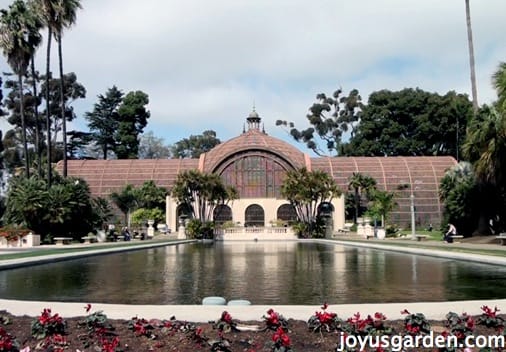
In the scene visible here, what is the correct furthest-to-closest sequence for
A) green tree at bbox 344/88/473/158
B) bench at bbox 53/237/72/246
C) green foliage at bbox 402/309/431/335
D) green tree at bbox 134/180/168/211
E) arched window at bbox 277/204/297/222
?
green tree at bbox 344/88/473/158, arched window at bbox 277/204/297/222, green tree at bbox 134/180/168/211, bench at bbox 53/237/72/246, green foliage at bbox 402/309/431/335

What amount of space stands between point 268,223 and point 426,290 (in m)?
53.1

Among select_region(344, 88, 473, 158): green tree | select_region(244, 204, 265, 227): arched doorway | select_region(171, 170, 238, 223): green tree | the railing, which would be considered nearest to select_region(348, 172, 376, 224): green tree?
select_region(244, 204, 265, 227): arched doorway

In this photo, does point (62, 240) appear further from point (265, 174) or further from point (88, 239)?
point (265, 174)

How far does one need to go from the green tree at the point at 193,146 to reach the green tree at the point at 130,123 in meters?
20.5

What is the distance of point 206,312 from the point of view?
27.9 ft

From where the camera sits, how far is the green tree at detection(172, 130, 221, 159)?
113600mm

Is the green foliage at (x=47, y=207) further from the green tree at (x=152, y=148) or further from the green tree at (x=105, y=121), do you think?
the green tree at (x=152, y=148)

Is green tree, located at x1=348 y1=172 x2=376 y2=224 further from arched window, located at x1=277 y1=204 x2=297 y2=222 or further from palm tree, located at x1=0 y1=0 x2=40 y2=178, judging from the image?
palm tree, located at x1=0 y1=0 x2=40 y2=178

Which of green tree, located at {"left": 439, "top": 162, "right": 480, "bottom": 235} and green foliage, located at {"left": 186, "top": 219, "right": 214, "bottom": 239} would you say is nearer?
green tree, located at {"left": 439, "top": 162, "right": 480, "bottom": 235}

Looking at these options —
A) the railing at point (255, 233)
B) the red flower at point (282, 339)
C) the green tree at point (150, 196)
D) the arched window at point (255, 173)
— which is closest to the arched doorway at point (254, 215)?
the arched window at point (255, 173)

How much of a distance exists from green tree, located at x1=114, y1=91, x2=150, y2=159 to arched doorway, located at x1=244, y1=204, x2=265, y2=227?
30.3 metres

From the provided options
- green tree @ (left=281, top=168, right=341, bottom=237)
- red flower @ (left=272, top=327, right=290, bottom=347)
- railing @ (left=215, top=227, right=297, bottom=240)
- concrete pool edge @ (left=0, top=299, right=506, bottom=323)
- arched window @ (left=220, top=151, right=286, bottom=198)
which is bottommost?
railing @ (left=215, top=227, right=297, bottom=240)

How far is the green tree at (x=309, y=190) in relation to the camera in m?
49.2

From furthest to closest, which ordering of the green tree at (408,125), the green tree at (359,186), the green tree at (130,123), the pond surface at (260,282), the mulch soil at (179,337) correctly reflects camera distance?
1. the green tree at (130,123)
2. the green tree at (408,125)
3. the green tree at (359,186)
4. the pond surface at (260,282)
5. the mulch soil at (179,337)
